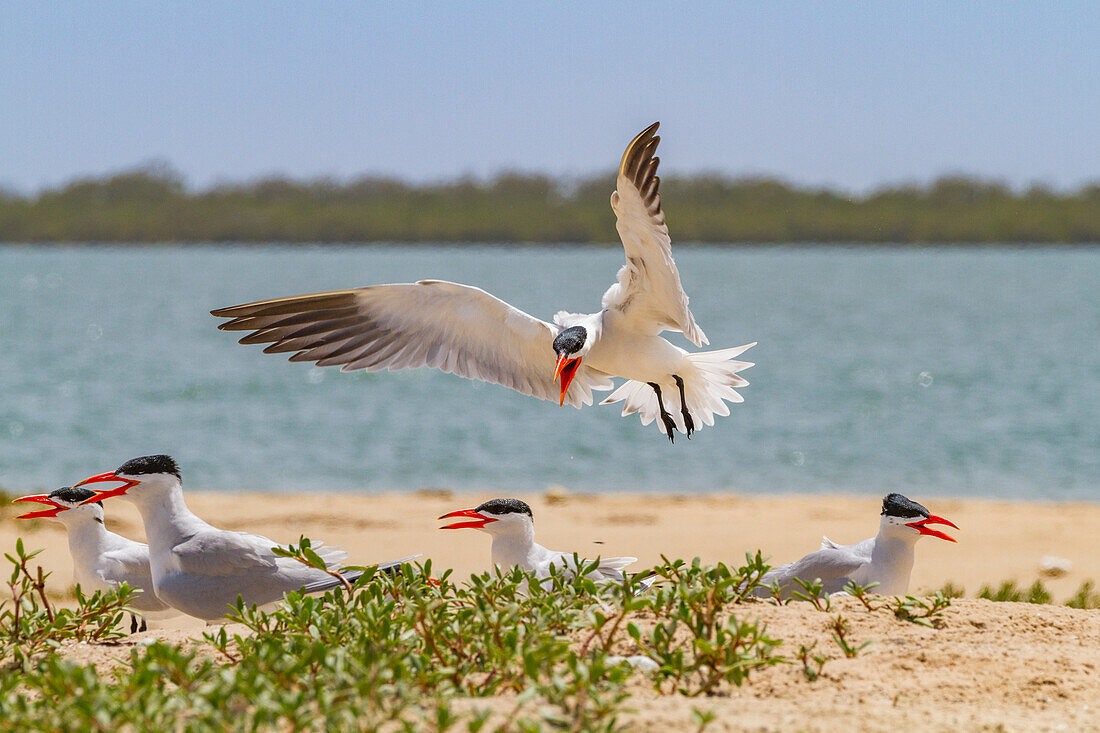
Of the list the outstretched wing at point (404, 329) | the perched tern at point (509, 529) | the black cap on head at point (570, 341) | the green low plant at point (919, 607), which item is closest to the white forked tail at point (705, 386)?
the outstretched wing at point (404, 329)

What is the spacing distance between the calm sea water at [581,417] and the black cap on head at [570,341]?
25.3 ft

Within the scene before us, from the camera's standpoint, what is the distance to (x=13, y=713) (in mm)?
2633

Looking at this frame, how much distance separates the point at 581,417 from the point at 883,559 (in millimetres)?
16052

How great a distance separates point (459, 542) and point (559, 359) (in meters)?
3.82

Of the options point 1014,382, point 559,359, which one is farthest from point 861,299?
point 559,359

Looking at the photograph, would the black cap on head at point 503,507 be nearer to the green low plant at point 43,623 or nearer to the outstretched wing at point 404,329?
the outstretched wing at point 404,329

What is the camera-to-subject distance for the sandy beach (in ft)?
9.59

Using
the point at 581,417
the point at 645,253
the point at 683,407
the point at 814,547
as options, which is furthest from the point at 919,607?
the point at 581,417

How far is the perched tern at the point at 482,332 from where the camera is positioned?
18.8ft

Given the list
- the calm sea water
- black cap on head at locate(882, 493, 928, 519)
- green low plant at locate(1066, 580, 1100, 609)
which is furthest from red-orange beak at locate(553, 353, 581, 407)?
the calm sea water

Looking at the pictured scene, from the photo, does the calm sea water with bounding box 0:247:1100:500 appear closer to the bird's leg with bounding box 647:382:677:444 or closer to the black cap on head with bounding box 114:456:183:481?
the bird's leg with bounding box 647:382:677:444

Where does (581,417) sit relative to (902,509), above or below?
below

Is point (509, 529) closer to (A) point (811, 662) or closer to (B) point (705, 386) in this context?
(A) point (811, 662)

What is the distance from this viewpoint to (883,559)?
4.70 metres
